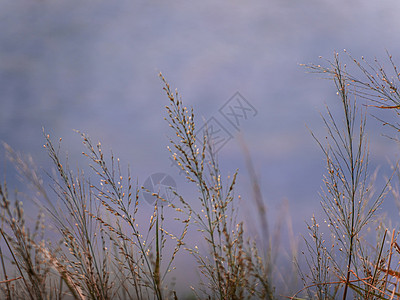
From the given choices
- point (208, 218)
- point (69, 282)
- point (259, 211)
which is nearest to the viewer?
point (259, 211)

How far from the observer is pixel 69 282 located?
174 centimetres

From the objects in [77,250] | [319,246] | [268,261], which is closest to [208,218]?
[268,261]

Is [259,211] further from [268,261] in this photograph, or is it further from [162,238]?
[162,238]

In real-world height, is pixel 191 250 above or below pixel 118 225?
below

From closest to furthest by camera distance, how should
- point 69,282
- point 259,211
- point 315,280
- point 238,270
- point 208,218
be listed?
point 259,211 → point 238,270 → point 208,218 → point 69,282 → point 315,280

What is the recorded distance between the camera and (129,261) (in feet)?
5.98

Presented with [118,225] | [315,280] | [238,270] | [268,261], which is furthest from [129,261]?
[315,280]

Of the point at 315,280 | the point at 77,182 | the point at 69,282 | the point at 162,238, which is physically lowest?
the point at 315,280

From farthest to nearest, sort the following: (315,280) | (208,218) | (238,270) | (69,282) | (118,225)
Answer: (315,280), (118,225), (69,282), (208,218), (238,270)

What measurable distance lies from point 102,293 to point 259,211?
90 cm

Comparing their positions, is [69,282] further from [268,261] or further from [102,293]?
[268,261]

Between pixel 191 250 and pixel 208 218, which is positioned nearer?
pixel 208 218

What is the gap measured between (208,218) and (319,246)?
34.3 inches

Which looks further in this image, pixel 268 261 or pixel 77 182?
pixel 77 182
